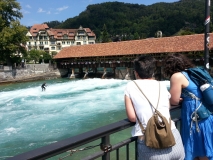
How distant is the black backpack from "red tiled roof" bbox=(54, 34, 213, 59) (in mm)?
24791

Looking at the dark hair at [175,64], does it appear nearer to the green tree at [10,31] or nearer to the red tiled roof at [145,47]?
the red tiled roof at [145,47]

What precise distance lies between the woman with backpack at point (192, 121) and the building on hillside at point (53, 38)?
245ft

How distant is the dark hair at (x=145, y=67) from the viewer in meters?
2.19

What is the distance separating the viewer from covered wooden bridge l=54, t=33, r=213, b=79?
1057 inches

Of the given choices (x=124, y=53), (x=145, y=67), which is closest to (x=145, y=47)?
(x=124, y=53)

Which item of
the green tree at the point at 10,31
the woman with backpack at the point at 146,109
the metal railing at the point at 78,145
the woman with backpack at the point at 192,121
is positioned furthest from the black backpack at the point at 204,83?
the green tree at the point at 10,31

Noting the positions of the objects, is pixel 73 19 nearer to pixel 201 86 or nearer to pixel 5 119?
pixel 5 119

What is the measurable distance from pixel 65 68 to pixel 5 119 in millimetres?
26984

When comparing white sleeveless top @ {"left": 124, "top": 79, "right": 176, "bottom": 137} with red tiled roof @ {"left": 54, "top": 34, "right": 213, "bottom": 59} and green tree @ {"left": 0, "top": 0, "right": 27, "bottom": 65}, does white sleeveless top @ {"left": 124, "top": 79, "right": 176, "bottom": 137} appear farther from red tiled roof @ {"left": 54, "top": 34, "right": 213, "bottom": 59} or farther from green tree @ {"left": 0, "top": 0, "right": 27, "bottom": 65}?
green tree @ {"left": 0, "top": 0, "right": 27, "bottom": 65}

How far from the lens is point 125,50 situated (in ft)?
106

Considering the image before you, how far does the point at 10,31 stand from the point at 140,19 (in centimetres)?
10321

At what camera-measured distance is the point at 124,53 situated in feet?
104

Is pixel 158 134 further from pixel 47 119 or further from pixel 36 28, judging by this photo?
pixel 36 28

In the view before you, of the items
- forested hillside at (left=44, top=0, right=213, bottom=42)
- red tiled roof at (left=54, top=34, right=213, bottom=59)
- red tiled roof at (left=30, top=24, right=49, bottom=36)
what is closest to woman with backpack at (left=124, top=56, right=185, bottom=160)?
red tiled roof at (left=54, top=34, right=213, bottom=59)
